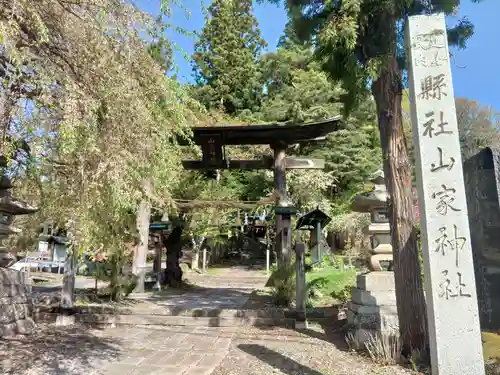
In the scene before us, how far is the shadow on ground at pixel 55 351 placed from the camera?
4.65 m

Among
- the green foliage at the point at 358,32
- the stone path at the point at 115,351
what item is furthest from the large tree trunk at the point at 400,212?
the stone path at the point at 115,351

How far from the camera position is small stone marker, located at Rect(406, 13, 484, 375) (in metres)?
3.47

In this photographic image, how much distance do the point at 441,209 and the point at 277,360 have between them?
298cm

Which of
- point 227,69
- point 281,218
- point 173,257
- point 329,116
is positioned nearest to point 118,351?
point 281,218

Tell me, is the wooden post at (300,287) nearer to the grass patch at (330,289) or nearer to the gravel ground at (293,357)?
the gravel ground at (293,357)

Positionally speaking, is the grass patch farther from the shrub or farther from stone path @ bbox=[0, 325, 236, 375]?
stone path @ bbox=[0, 325, 236, 375]

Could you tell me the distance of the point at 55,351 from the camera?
5.36m

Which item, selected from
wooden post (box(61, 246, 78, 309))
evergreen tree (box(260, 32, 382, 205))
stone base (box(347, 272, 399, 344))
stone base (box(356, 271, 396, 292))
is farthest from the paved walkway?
evergreen tree (box(260, 32, 382, 205))

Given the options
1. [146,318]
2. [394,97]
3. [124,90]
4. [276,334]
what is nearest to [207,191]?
[146,318]

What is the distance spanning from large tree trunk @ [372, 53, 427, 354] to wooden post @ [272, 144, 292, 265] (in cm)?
431

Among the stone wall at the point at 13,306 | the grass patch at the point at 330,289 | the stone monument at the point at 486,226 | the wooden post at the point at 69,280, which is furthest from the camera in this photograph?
the grass patch at the point at 330,289

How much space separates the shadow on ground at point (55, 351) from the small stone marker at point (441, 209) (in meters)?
3.97

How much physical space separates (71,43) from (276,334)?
5468mm

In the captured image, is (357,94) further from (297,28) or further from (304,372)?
(304,372)
